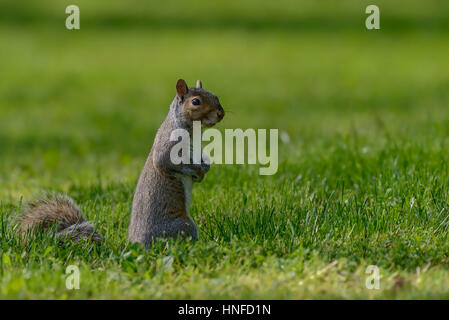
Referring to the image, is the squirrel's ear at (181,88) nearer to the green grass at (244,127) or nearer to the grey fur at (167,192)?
the grey fur at (167,192)

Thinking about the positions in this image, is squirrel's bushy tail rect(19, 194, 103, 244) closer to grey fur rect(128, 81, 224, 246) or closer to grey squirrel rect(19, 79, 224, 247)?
grey squirrel rect(19, 79, 224, 247)

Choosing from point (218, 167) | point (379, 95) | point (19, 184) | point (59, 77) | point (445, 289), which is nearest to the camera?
point (445, 289)

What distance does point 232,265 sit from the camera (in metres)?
4.31

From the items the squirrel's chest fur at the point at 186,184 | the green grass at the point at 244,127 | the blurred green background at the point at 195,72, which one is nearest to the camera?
the green grass at the point at 244,127

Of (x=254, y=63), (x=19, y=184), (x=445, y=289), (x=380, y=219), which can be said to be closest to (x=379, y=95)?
(x=254, y=63)

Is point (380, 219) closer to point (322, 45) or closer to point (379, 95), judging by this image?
point (379, 95)

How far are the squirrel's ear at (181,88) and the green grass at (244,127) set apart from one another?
3.00ft

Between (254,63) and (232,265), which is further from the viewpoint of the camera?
(254,63)

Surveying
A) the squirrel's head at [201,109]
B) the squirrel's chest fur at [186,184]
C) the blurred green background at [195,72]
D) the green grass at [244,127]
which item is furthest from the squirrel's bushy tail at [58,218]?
the blurred green background at [195,72]

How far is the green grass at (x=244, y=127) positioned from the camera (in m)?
4.25

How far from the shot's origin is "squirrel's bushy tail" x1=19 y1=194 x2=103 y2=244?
4879 mm

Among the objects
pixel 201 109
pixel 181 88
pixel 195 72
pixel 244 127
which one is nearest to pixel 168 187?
pixel 201 109

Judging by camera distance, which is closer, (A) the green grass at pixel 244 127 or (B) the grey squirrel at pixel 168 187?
(A) the green grass at pixel 244 127
